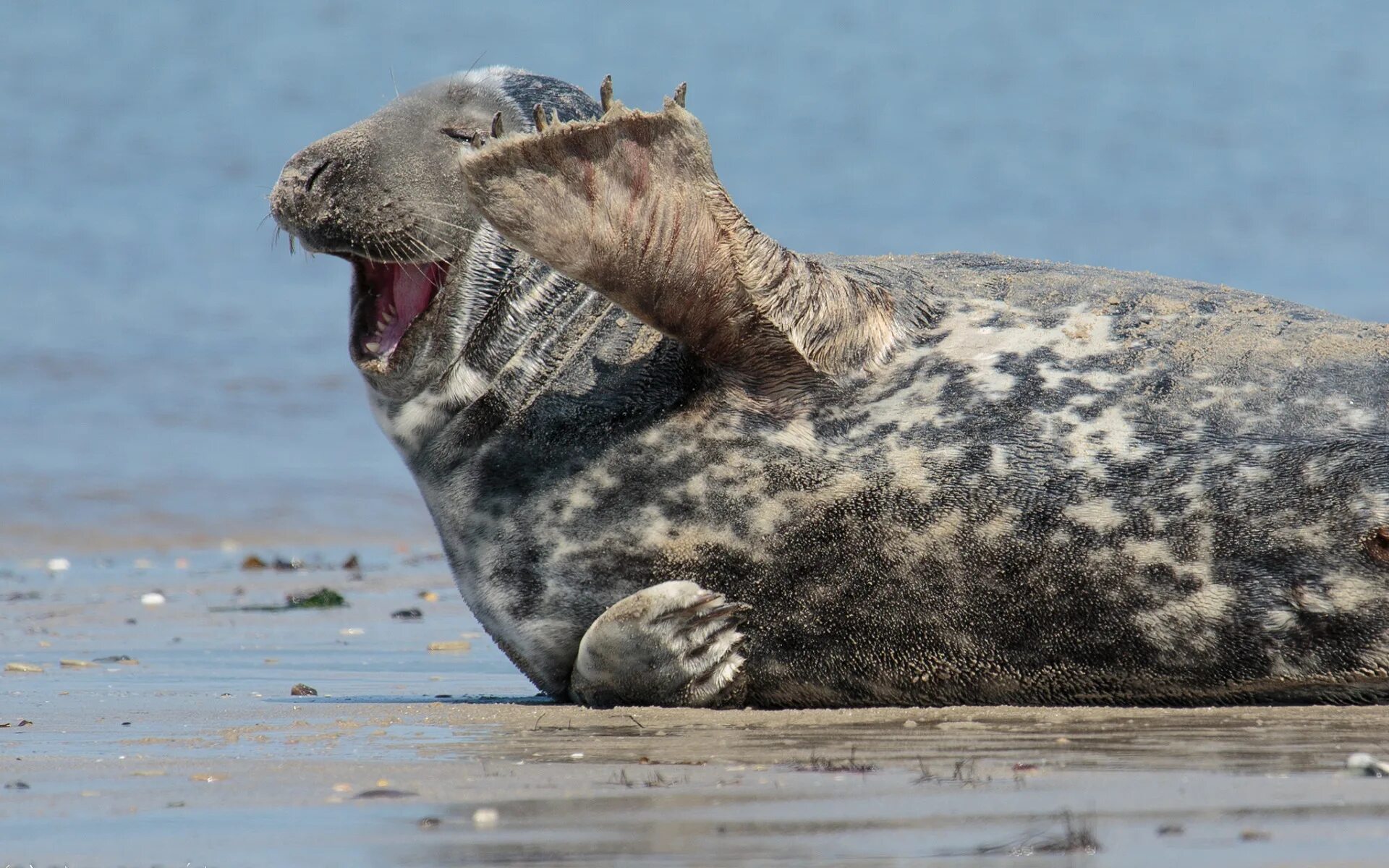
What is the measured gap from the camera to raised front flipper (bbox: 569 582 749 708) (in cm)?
440

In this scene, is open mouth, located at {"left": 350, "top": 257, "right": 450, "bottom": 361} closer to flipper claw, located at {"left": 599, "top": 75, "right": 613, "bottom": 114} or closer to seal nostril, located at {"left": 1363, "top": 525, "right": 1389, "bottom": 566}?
flipper claw, located at {"left": 599, "top": 75, "right": 613, "bottom": 114}

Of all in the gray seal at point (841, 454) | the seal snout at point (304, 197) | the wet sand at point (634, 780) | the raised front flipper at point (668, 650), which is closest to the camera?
the wet sand at point (634, 780)

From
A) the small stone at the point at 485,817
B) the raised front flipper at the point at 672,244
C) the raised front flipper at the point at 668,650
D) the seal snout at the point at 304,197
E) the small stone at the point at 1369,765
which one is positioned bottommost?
the small stone at the point at 485,817

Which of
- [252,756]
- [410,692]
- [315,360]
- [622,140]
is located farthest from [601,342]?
[315,360]

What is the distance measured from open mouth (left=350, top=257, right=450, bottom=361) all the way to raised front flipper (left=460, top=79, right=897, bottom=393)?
0.78m

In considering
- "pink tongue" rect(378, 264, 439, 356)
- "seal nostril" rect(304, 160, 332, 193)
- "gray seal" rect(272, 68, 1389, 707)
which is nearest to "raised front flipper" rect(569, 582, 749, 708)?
"gray seal" rect(272, 68, 1389, 707)

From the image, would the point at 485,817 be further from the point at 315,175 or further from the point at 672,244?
the point at 315,175

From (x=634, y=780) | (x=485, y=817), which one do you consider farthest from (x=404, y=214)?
(x=485, y=817)

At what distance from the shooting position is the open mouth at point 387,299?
5.07 meters

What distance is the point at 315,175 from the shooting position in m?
4.92

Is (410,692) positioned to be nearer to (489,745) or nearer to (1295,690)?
(489,745)

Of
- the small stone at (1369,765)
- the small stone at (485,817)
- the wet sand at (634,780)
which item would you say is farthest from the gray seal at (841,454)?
the small stone at (485,817)

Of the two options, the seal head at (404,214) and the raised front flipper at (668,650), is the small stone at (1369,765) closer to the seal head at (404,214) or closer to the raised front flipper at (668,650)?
the raised front flipper at (668,650)

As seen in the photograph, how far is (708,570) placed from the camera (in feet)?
14.7
